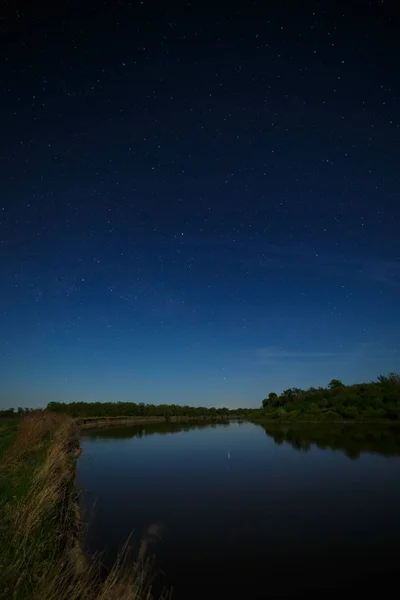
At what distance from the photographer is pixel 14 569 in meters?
4.27

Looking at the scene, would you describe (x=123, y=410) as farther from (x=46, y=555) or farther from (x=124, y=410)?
(x=46, y=555)

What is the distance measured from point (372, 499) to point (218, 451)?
1579 centimetres

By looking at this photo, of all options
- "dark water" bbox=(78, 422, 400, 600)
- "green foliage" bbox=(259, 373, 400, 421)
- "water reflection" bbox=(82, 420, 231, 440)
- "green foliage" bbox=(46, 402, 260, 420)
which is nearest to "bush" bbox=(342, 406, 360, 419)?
"green foliage" bbox=(259, 373, 400, 421)

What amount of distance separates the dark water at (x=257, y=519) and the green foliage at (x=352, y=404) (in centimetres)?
2923

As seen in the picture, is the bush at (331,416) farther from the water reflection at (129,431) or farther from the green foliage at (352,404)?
the water reflection at (129,431)

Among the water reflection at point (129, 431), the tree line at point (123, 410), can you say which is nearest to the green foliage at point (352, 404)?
the water reflection at point (129, 431)

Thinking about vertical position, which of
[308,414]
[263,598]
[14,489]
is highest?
[308,414]

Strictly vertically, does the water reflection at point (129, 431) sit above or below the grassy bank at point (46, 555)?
above

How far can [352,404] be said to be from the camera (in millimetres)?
53000

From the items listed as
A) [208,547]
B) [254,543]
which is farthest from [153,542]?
[254,543]

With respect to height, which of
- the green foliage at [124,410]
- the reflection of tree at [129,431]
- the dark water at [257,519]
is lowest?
the dark water at [257,519]

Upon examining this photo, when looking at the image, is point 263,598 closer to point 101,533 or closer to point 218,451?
point 101,533

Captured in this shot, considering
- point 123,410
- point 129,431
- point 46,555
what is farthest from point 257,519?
point 123,410

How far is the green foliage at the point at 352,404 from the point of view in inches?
1876
